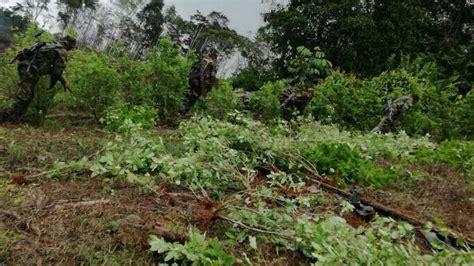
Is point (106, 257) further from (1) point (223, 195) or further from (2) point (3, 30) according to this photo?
(2) point (3, 30)

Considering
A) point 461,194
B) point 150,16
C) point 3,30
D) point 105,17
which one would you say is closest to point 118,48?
point 461,194

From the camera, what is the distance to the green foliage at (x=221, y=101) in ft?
29.8

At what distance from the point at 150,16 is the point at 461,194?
1362 inches

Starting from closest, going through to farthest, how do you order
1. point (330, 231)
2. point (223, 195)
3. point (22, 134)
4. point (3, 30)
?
point (330, 231) → point (223, 195) → point (22, 134) → point (3, 30)

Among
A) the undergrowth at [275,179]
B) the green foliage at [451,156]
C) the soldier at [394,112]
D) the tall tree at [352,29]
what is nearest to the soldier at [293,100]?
the soldier at [394,112]

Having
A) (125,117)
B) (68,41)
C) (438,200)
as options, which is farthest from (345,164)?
(68,41)

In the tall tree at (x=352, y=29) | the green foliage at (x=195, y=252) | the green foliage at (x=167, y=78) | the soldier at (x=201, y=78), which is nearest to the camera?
the green foliage at (x=195, y=252)

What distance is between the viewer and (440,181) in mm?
4992

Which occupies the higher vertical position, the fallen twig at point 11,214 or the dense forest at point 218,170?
the dense forest at point 218,170

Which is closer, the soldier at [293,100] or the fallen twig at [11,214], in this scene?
Answer: the fallen twig at [11,214]

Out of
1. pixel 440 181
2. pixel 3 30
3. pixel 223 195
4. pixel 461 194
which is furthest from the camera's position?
pixel 3 30

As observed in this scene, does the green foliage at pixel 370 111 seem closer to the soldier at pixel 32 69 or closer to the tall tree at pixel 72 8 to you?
the soldier at pixel 32 69

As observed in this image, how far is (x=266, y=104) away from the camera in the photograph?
31.4ft

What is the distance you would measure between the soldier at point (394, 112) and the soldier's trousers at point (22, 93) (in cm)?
631
